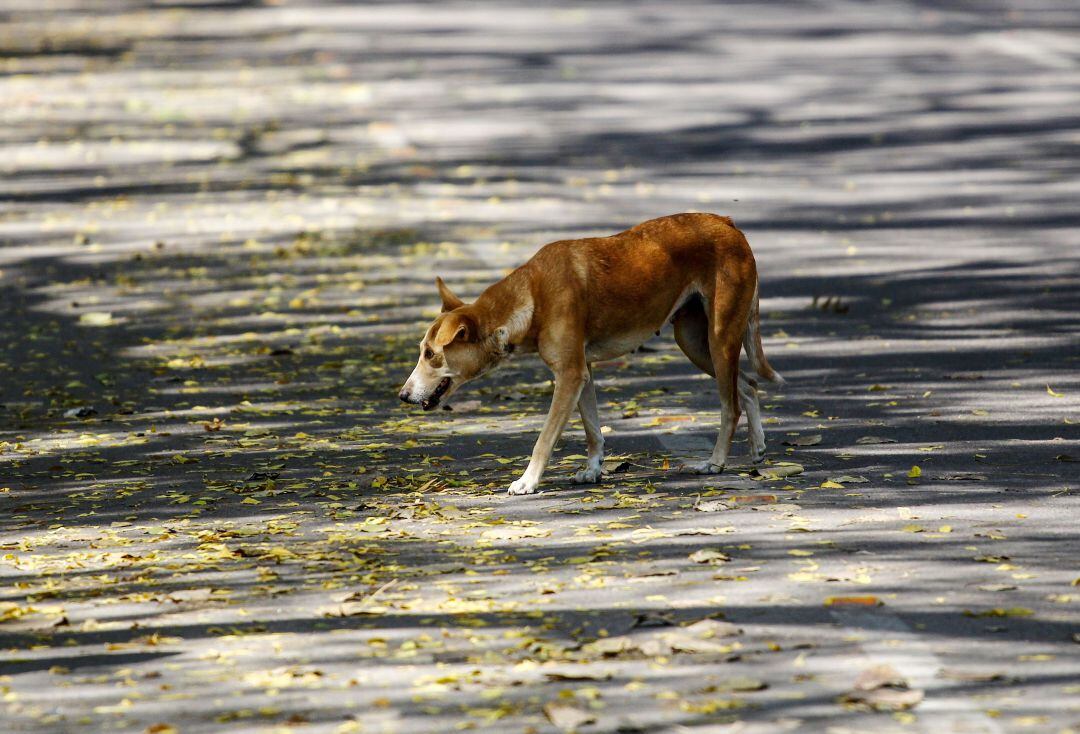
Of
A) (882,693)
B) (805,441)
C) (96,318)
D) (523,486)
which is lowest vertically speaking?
(96,318)

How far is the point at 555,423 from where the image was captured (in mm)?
8391

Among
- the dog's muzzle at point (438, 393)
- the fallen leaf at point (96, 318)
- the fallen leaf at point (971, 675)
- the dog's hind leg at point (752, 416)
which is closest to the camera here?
the fallen leaf at point (971, 675)

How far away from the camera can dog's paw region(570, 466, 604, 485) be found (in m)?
8.66

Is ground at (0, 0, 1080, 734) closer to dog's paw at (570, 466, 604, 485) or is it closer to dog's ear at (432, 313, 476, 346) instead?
dog's paw at (570, 466, 604, 485)

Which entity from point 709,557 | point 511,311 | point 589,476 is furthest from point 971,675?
point 511,311

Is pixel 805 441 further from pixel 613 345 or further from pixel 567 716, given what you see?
pixel 567 716

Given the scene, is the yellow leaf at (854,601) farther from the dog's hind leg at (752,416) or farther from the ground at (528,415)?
the dog's hind leg at (752,416)

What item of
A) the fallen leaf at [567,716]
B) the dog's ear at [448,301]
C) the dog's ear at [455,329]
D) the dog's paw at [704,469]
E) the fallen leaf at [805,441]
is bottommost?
the fallen leaf at [805,441]

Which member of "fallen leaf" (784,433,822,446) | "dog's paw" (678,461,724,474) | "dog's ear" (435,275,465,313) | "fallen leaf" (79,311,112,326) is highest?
"dog's ear" (435,275,465,313)

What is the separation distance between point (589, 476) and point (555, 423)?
417 mm

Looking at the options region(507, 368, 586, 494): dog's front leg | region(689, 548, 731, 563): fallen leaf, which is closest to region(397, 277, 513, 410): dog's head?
region(507, 368, 586, 494): dog's front leg

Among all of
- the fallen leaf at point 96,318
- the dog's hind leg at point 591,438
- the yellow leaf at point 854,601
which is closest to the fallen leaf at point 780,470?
the dog's hind leg at point 591,438

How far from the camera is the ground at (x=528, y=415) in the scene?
5906 millimetres

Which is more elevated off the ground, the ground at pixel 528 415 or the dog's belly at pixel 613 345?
the dog's belly at pixel 613 345
